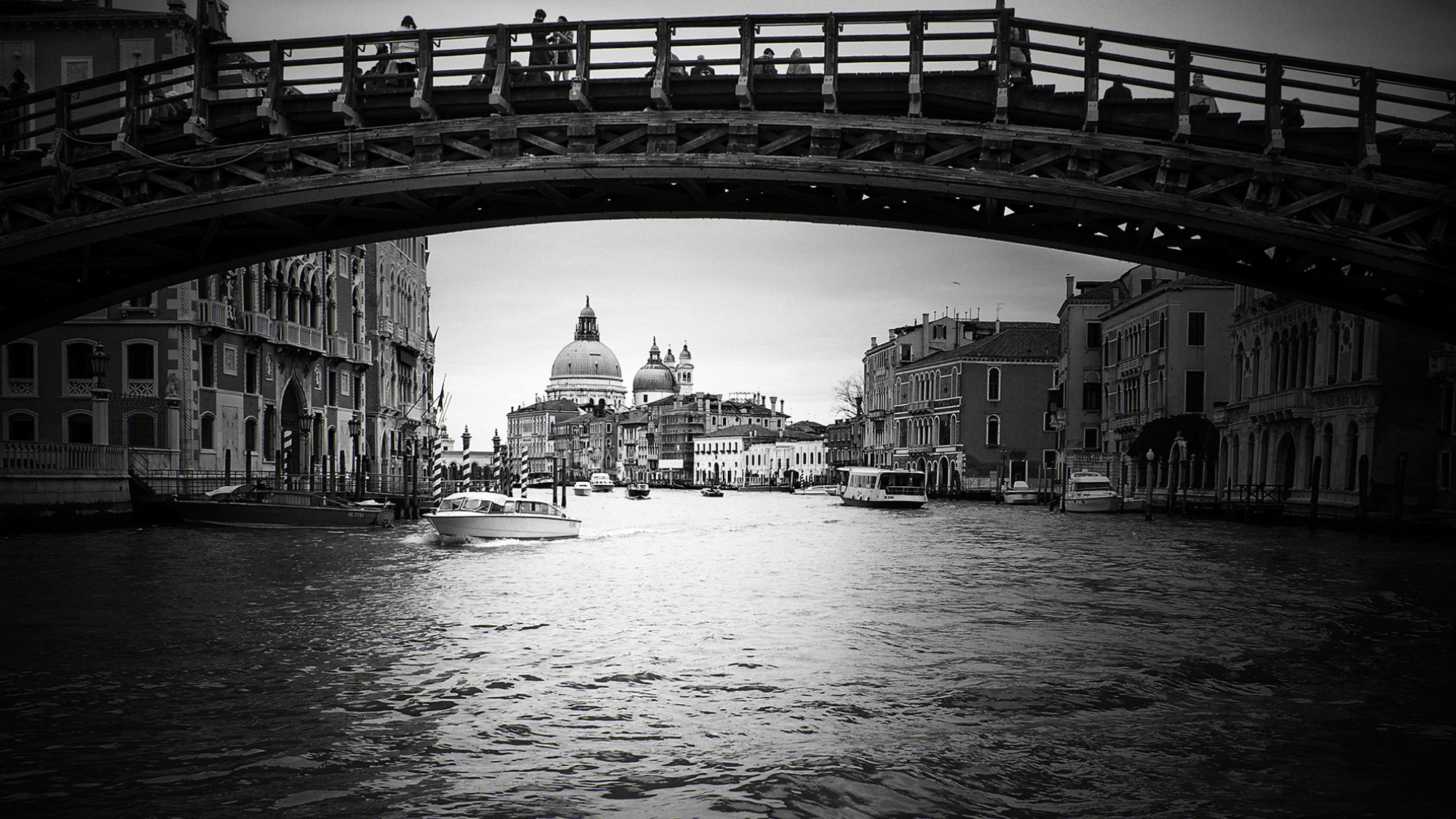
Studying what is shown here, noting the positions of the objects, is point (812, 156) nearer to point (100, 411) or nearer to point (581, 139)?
point (581, 139)

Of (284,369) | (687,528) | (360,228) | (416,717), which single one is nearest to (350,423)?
(284,369)

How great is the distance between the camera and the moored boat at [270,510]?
94.2 ft

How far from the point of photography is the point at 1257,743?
26.1 ft

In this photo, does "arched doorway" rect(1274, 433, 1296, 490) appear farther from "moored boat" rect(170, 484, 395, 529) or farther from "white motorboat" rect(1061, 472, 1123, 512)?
"moored boat" rect(170, 484, 395, 529)

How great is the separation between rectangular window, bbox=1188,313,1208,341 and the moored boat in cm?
2982

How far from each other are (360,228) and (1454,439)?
83.2 feet

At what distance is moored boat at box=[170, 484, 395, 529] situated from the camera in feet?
94.2

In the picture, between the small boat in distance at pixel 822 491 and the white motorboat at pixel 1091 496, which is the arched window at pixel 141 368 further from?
the small boat in distance at pixel 822 491

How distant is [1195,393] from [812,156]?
37582mm

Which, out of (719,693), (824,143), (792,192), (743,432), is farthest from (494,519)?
(743,432)

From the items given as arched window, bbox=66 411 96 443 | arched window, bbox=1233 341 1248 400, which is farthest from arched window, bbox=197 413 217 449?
arched window, bbox=1233 341 1248 400

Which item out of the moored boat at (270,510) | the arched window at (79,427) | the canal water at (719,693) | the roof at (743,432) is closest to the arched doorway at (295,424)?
the arched window at (79,427)

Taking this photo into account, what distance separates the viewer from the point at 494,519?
90.5ft

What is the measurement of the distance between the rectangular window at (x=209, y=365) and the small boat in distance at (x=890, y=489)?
2812cm
